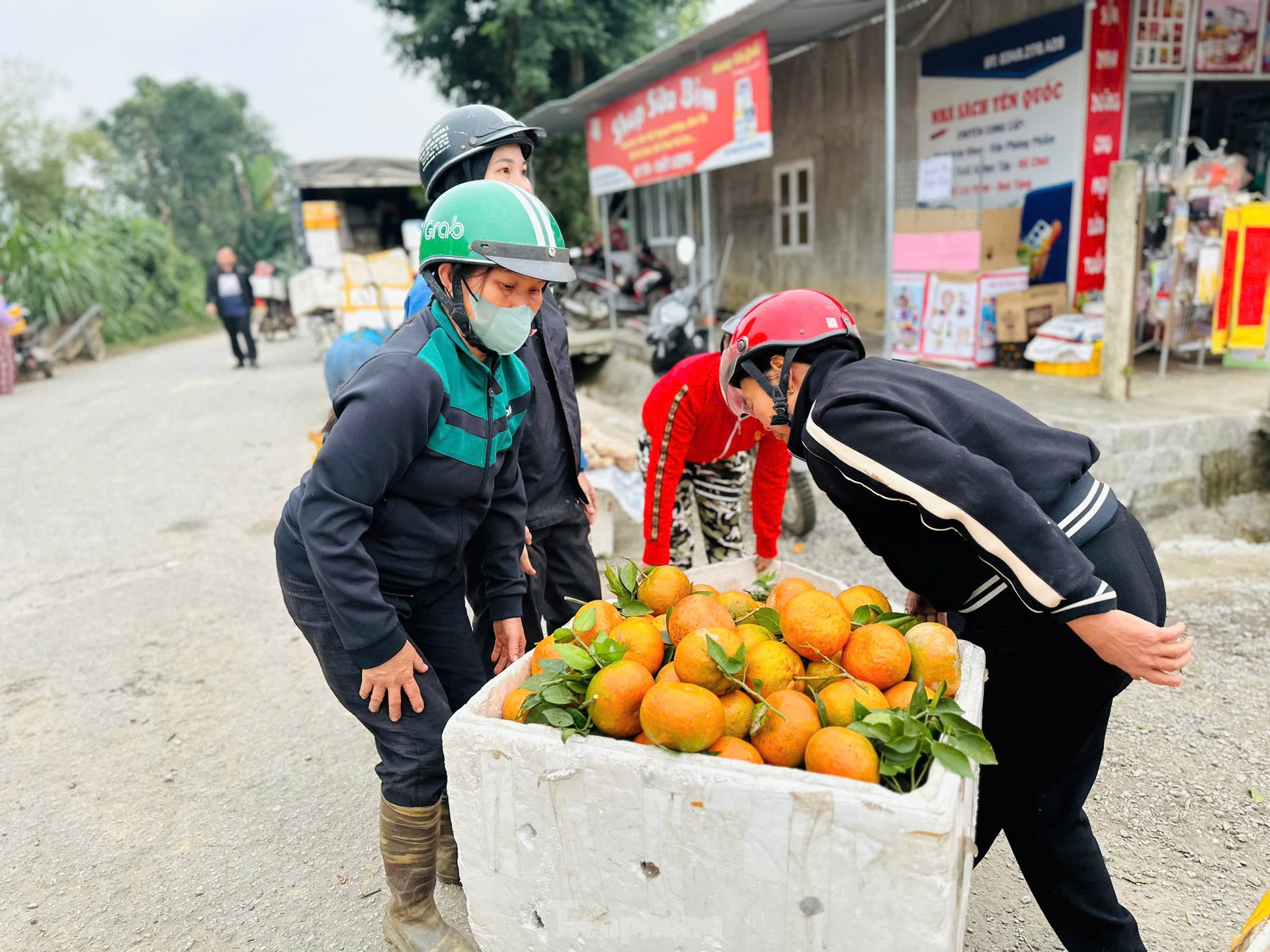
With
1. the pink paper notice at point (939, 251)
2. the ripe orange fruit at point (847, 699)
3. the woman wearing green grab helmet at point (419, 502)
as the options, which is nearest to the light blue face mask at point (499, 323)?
the woman wearing green grab helmet at point (419, 502)

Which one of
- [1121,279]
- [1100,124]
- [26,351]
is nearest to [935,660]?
[1121,279]

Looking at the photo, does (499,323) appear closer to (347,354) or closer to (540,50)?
(347,354)

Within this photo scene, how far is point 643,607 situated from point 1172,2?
26.7ft

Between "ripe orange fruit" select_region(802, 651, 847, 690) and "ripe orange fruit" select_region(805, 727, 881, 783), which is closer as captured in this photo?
"ripe orange fruit" select_region(805, 727, 881, 783)

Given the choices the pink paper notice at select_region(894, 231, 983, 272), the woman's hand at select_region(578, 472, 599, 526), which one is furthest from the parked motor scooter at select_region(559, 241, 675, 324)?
the woman's hand at select_region(578, 472, 599, 526)

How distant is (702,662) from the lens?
1.62 m

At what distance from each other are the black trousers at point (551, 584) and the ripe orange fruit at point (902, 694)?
138cm

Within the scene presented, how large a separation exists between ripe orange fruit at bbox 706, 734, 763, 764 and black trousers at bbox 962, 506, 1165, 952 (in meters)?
0.70

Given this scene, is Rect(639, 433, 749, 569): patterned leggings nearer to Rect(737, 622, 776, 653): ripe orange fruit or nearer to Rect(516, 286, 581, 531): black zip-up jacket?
Rect(516, 286, 581, 531): black zip-up jacket

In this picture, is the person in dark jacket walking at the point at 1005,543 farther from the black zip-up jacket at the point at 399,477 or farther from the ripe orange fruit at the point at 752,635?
the black zip-up jacket at the point at 399,477

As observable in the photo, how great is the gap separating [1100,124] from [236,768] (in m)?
7.98

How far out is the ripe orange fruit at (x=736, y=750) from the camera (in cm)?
150

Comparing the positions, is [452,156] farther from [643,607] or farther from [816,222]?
[816,222]

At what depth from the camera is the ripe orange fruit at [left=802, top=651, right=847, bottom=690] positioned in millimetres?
1688
